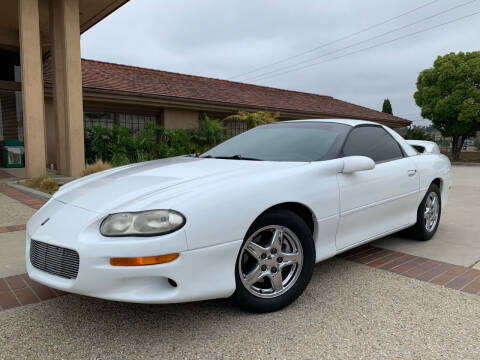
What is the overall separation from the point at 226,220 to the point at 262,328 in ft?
2.37

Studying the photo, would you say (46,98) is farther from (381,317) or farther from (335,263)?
(381,317)

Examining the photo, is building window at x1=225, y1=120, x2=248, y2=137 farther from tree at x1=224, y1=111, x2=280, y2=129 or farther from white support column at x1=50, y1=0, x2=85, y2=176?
white support column at x1=50, y1=0, x2=85, y2=176

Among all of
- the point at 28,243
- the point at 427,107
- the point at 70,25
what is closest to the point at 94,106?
the point at 70,25

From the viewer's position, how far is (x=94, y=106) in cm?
1295

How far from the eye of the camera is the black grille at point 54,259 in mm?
2166

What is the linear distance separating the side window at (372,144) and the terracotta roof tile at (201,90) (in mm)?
10331

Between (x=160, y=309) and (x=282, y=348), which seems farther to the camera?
(x=160, y=309)

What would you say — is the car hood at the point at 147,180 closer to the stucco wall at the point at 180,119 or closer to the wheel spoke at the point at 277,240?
the wheel spoke at the point at 277,240

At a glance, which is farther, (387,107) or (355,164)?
(387,107)

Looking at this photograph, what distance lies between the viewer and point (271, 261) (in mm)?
2545

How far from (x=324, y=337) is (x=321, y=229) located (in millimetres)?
813

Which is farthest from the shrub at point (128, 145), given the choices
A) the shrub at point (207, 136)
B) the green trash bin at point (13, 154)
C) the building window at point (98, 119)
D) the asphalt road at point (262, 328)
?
the asphalt road at point (262, 328)

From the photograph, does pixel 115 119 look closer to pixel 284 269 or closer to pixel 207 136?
pixel 207 136

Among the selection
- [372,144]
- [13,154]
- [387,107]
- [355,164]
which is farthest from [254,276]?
[387,107]
